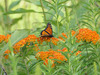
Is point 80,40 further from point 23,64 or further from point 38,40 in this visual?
point 23,64

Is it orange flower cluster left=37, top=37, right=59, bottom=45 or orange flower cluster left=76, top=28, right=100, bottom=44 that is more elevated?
orange flower cluster left=76, top=28, right=100, bottom=44

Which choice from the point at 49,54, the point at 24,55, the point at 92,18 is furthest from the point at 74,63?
the point at 92,18

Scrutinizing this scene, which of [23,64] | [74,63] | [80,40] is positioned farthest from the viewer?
[80,40]

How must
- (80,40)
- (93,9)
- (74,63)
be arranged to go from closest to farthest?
(74,63) < (80,40) < (93,9)

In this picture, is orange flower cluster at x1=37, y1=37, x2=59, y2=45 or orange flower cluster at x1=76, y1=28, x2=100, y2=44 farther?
orange flower cluster at x1=37, y1=37, x2=59, y2=45

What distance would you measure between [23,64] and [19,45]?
0.19 metres

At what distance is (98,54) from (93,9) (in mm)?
522

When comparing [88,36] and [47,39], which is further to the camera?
[47,39]

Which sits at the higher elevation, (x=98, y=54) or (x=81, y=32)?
(x=81, y=32)

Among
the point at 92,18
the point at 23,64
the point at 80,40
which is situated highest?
the point at 92,18

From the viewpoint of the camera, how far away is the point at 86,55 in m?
1.84

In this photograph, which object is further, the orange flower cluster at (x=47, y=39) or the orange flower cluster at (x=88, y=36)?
the orange flower cluster at (x=47, y=39)

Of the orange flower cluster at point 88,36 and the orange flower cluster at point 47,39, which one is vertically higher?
the orange flower cluster at point 88,36

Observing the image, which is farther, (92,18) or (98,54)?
(92,18)
